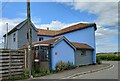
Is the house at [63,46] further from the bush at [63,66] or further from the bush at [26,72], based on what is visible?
the bush at [26,72]

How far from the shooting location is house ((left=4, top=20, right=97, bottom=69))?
67.3ft

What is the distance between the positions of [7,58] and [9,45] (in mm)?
18537

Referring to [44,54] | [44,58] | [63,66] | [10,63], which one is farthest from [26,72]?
[63,66]

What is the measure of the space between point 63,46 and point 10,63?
26.8 ft

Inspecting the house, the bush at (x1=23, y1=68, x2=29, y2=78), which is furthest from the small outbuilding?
the bush at (x1=23, y1=68, x2=29, y2=78)

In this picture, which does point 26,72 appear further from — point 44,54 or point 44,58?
point 44,54

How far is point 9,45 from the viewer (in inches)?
1321

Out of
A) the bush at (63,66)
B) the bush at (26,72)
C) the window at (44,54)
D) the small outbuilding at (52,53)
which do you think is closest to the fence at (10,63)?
the bush at (26,72)

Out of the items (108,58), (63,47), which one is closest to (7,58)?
(63,47)

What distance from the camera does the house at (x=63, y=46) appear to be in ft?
67.3

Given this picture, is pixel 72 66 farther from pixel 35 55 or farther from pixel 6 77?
pixel 6 77

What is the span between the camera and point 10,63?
15.5 metres

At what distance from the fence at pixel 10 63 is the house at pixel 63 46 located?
3302 millimetres

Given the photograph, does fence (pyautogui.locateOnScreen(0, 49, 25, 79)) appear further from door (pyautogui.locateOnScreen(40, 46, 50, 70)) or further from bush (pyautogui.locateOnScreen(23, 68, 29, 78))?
door (pyautogui.locateOnScreen(40, 46, 50, 70))
